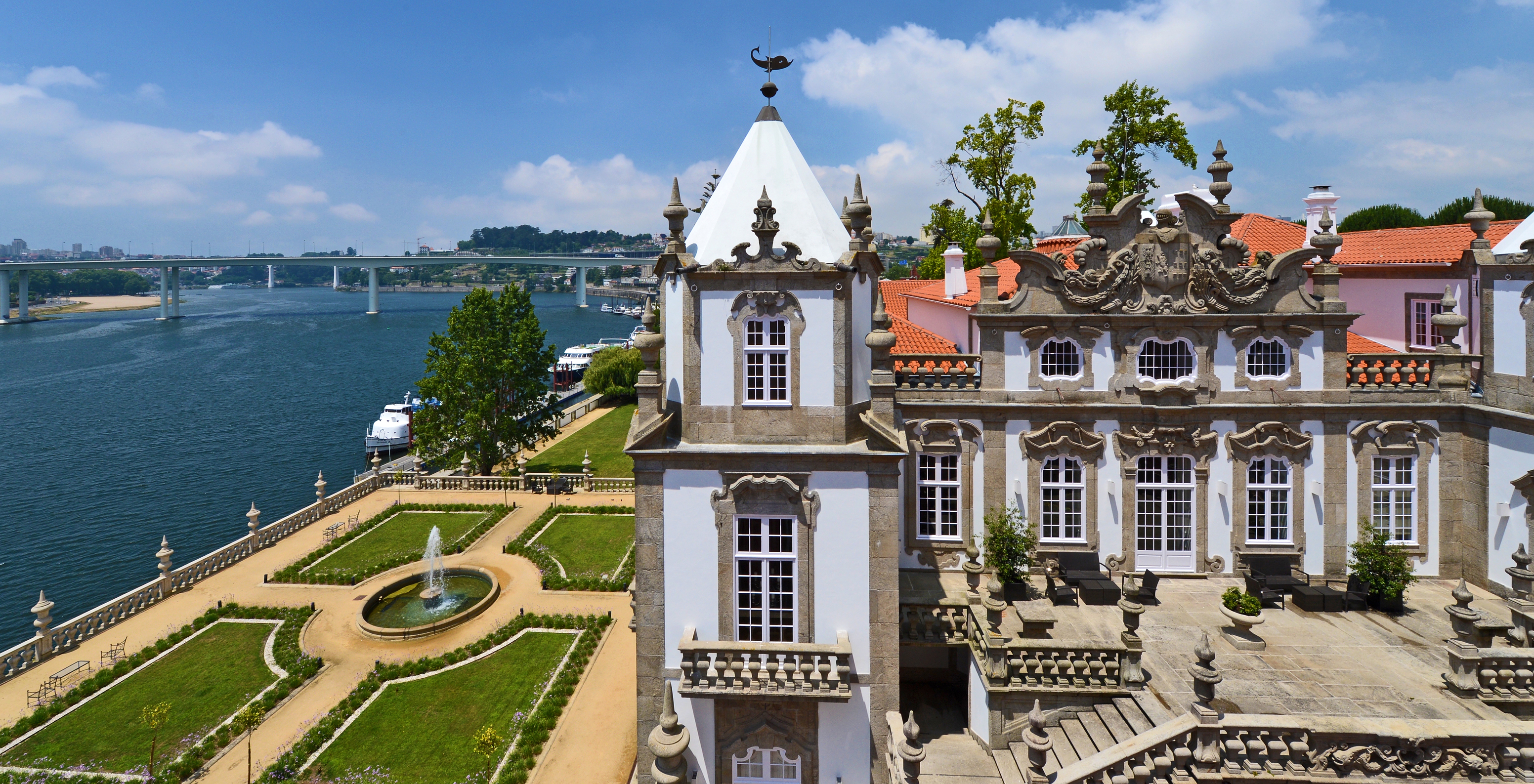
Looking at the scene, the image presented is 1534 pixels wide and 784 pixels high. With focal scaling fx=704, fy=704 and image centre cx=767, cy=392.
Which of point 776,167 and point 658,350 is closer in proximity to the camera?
point 658,350

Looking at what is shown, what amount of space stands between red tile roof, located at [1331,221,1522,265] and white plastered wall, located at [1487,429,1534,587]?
10.2 feet

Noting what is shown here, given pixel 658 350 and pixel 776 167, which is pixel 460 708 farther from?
pixel 776 167

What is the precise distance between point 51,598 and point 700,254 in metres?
39.2

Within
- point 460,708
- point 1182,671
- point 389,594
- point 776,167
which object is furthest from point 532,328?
point 1182,671

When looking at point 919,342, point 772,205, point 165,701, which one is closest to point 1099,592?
point 919,342

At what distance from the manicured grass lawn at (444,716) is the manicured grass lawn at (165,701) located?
4.51 meters

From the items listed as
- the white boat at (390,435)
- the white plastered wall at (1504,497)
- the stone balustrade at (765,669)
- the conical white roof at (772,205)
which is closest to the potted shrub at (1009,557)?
the stone balustrade at (765,669)

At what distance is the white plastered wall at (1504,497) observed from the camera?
18.5m

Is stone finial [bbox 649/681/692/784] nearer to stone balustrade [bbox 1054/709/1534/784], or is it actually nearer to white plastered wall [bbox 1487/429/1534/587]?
stone balustrade [bbox 1054/709/1534/784]

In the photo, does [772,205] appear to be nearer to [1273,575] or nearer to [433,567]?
[1273,575]

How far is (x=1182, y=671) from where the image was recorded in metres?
14.9

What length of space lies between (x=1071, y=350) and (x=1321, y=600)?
28.9ft

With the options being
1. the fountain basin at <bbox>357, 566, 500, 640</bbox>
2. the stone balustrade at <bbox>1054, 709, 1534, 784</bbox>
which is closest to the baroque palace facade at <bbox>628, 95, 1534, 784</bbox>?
the stone balustrade at <bbox>1054, 709, 1534, 784</bbox>

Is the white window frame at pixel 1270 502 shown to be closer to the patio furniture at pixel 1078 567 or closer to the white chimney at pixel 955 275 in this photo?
the patio furniture at pixel 1078 567
